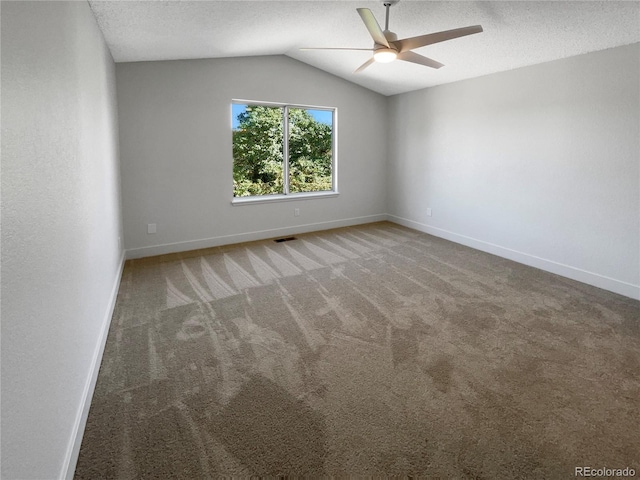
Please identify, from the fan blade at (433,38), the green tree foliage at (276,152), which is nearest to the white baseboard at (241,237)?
the green tree foliage at (276,152)

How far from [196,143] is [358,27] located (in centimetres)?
238

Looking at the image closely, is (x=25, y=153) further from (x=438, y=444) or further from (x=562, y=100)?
(x=562, y=100)

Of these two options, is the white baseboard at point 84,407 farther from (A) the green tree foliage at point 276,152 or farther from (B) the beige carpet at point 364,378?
(A) the green tree foliage at point 276,152

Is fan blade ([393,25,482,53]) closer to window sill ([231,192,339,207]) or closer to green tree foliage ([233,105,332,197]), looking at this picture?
green tree foliage ([233,105,332,197])

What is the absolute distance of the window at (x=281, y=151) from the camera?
5.17 meters

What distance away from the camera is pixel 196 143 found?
4.66 meters

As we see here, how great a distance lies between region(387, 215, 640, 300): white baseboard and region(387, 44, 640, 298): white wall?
0.4 inches

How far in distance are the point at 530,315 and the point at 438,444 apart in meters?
1.79

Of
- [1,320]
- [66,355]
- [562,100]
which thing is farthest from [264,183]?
[1,320]

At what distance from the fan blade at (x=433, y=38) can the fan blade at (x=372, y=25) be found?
16 cm

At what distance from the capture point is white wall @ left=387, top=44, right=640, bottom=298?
3336mm

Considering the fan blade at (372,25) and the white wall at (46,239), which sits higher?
the fan blade at (372,25)

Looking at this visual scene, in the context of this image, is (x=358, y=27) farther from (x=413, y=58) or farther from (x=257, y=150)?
(x=257, y=150)

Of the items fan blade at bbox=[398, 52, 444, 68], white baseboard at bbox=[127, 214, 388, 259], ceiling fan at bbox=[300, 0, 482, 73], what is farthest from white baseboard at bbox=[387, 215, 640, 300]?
ceiling fan at bbox=[300, 0, 482, 73]
